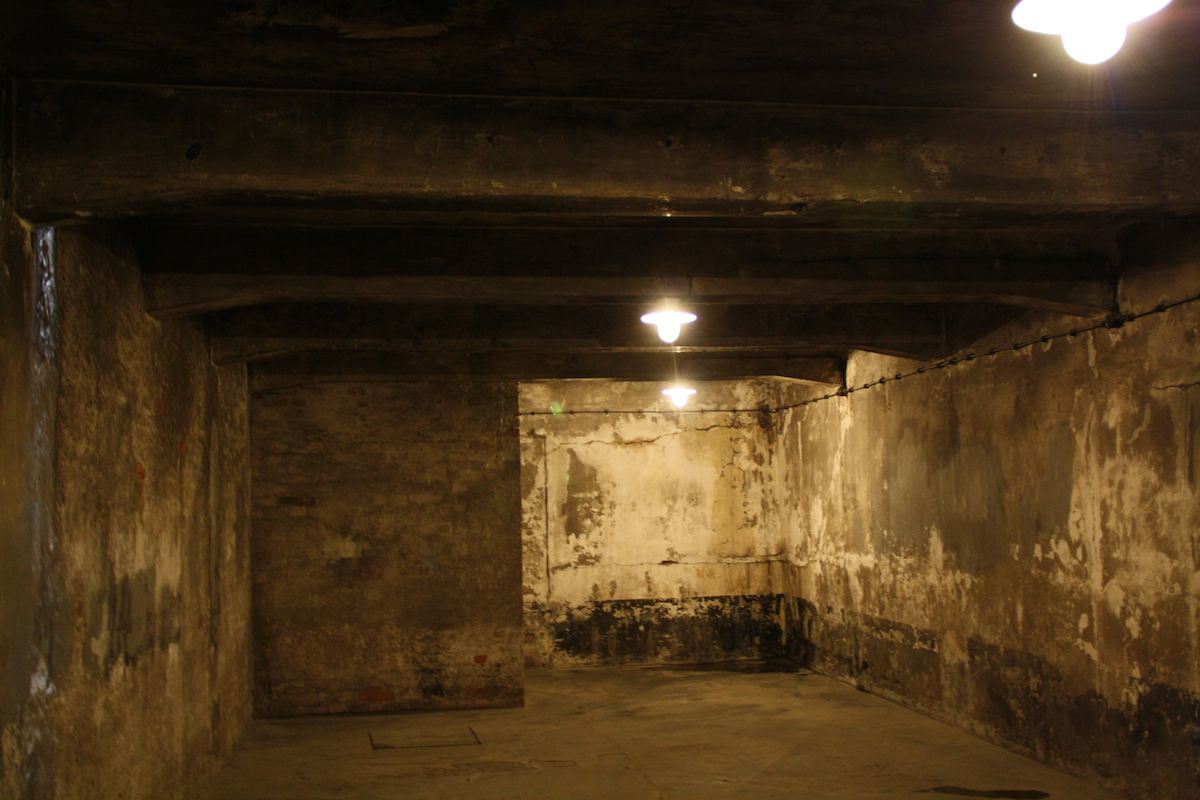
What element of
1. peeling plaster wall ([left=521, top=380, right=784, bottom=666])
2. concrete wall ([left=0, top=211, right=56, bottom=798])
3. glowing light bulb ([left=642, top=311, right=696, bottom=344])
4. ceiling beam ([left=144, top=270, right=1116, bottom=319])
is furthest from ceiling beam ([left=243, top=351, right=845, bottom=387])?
concrete wall ([left=0, top=211, right=56, bottom=798])

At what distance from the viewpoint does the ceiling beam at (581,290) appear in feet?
15.3

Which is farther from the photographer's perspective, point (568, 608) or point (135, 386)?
point (568, 608)

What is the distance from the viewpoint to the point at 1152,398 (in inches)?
194

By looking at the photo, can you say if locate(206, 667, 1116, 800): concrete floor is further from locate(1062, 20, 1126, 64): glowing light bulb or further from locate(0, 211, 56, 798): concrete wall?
locate(1062, 20, 1126, 64): glowing light bulb

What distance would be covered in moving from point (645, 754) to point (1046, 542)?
107 inches

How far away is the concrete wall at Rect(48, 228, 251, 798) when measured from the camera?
Result: 360cm

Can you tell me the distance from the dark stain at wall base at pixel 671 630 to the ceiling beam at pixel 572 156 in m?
7.24

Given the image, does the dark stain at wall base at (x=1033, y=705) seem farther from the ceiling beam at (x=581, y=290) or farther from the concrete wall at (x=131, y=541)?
the concrete wall at (x=131, y=541)

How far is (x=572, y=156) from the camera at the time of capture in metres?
3.47

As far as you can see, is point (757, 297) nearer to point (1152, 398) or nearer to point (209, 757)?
point (1152, 398)

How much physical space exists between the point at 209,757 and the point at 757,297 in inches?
158

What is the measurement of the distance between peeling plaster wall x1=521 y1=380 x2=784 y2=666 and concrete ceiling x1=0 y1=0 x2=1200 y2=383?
592 cm

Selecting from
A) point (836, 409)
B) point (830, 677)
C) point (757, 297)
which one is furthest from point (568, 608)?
point (757, 297)

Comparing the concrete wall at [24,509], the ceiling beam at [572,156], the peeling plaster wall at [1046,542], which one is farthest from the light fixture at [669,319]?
the concrete wall at [24,509]
